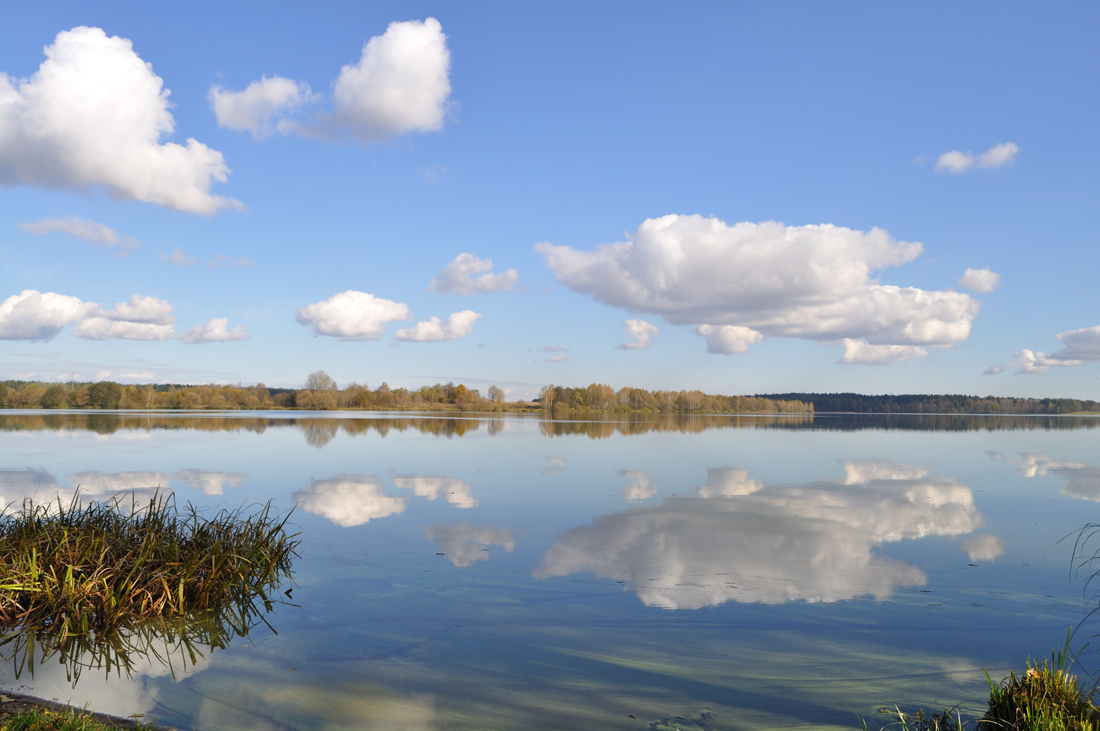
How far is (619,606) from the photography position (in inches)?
253

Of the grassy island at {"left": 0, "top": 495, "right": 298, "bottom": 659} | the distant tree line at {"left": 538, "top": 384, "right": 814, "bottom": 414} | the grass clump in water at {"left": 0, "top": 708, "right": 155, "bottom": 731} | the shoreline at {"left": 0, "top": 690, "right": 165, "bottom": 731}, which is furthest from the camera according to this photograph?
the distant tree line at {"left": 538, "top": 384, "right": 814, "bottom": 414}

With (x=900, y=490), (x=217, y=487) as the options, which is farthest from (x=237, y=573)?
(x=900, y=490)

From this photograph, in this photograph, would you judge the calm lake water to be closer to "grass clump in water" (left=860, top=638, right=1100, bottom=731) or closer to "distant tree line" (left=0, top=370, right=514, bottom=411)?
"grass clump in water" (left=860, top=638, right=1100, bottom=731)

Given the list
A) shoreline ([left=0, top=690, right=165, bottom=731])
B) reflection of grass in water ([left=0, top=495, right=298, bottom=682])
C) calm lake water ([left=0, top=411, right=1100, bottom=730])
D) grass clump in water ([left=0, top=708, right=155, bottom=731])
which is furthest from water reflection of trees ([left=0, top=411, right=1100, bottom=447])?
grass clump in water ([left=0, top=708, right=155, bottom=731])

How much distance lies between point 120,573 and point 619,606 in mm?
4835

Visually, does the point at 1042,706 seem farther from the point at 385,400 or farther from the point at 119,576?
the point at 385,400

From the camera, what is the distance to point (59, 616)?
17.7 ft

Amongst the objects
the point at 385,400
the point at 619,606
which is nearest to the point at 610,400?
the point at 385,400

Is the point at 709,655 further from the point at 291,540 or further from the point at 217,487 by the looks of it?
the point at 217,487

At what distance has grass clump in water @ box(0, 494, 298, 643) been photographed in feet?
17.9

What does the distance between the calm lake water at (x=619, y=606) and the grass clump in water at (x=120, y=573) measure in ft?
1.90

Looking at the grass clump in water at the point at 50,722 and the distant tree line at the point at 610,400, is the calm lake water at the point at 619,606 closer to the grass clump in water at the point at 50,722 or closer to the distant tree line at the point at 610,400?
the grass clump in water at the point at 50,722

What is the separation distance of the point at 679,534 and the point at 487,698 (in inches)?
223

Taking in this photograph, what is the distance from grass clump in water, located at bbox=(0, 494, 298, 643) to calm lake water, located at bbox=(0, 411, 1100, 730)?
22.8 inches
